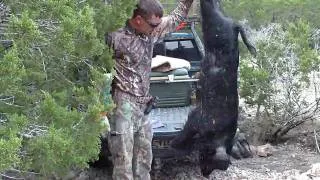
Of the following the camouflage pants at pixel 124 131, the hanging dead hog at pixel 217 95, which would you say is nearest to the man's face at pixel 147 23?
the camouflage pants at pixel 124 131

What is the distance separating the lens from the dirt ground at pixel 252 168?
6.49m

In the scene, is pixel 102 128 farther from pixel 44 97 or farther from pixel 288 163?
pixel 288 163

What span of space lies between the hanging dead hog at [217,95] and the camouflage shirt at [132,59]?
0.72 m

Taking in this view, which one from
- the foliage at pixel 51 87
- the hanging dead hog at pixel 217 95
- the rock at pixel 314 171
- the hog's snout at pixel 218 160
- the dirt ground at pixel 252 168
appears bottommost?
the dirt ground at pixel 252 168

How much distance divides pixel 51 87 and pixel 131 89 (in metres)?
1.19

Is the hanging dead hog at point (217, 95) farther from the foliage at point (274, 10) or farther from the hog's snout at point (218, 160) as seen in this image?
the foliage at point (274, 10)

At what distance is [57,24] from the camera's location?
2.98 metres

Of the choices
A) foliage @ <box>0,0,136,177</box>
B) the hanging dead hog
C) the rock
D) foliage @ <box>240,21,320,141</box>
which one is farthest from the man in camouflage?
foliage @ <box>240,21,320,141</box>

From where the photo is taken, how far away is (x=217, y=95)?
5359 millimetres

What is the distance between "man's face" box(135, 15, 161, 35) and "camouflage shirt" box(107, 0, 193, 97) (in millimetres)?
65

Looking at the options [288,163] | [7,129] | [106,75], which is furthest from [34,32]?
[288,163]

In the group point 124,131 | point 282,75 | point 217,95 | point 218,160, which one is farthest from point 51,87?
point 282,75

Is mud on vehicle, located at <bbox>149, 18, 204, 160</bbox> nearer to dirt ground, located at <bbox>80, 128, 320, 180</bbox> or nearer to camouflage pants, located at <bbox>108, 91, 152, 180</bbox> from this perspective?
dirt ground, located at <bbox>80, 128, 320, 180</bbox>

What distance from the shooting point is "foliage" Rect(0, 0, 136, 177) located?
262 centimetres
